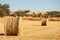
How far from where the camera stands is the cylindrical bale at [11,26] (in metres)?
11.1

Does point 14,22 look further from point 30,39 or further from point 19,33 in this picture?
point 30,39

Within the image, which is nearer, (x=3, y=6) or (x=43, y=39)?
(x=43, y=39)

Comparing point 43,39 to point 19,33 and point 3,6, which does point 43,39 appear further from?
point 3,6

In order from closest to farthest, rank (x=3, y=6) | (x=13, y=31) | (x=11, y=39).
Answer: (x=11, y=39) → (x=13, y=31) → (x=3, y=6)

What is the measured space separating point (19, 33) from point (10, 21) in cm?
79

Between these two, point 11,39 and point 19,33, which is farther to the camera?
point 19,33

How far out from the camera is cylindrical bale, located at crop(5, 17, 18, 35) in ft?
36.3

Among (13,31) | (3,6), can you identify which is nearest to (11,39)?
(13,31)

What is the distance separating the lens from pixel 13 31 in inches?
436

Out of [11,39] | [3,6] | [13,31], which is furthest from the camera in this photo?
[3,6]

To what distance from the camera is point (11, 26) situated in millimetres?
11219

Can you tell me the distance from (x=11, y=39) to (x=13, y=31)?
1.80 metres

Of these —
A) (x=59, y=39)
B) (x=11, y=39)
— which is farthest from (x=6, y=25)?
(x=59, y=39)

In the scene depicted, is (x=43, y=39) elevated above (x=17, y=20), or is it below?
below
